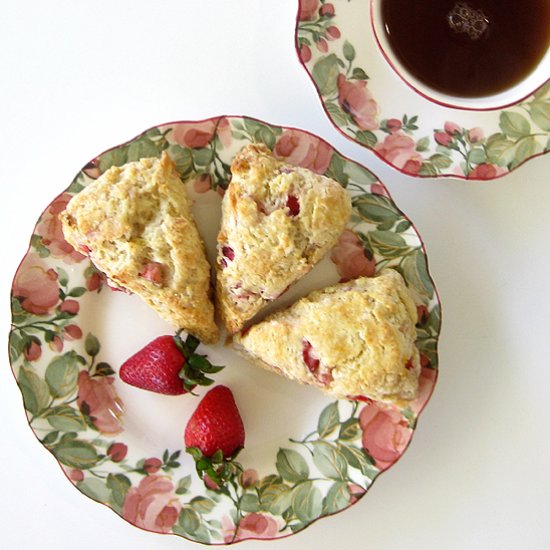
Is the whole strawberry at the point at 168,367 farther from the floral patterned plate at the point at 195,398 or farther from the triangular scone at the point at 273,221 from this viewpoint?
the triangular scone at the point at 273,221

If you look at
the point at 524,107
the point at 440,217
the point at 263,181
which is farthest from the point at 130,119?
the point at 524,107

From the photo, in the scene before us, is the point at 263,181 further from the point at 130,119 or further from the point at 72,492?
the point at 72,492

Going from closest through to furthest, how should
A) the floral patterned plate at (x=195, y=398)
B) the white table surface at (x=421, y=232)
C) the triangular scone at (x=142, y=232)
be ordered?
→ the triangular scone at (x=142, y=232), the floral patterned plate at (x=195, y=398), the white table surface at (x=421, y=232)

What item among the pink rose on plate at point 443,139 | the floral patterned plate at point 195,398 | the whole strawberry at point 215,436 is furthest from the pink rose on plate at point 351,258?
the whole strawberry at point 215,436

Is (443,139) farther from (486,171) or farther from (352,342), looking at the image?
(352,342)

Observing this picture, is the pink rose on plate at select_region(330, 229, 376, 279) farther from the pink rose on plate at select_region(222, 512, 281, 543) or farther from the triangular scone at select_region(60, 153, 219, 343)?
the pink rose on plate at select_region(222, 512, 281, 543)

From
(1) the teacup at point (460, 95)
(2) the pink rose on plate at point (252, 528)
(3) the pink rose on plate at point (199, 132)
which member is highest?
(1) the teacup at point (460, 95)

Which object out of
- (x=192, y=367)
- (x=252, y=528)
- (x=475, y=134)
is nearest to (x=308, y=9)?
(x=475, y=134)
